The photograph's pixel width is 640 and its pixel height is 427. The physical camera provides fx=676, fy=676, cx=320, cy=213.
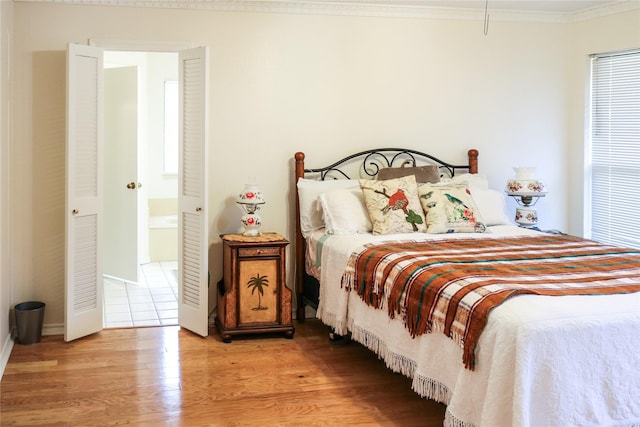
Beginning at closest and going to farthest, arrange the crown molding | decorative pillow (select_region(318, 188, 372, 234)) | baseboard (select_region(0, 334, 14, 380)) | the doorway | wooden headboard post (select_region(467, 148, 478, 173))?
baseboard (select_region(0, 334, 14, 380)) < decorative pillow (select_region(318, 188, 372, 234)) < the crown molding < wooden headboard post (select_region(467, 148, 478, 173)) < the doorway

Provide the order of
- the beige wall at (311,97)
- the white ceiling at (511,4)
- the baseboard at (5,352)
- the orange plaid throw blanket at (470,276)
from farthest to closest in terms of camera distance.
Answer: the white ceiling at (511,4)
the beige wall at (311,97)
the baseboard at (5,352)
the orange plaid throw blanket at (470,276)

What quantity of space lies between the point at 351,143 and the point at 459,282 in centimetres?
239

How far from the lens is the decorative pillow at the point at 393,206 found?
175 inches


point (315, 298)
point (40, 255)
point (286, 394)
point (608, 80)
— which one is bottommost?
point (286, 394)

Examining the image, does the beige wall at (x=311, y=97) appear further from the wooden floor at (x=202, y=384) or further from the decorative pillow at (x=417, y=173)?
the wooden floor at (x=202, y=384)

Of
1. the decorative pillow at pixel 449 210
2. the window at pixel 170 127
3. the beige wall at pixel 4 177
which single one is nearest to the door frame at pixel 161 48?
the beige wall at pixel 4 177

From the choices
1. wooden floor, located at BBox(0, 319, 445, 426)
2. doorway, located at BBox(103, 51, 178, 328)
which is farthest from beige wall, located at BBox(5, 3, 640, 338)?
doorway, located at BBox(103, 51, 178, 328)

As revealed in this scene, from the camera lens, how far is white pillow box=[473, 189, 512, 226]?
491 cm

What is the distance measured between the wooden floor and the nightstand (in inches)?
4.3

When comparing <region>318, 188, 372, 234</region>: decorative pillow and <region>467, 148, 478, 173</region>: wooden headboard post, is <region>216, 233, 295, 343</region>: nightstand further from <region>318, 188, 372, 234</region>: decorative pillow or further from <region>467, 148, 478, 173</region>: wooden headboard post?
<region>467, 148, 478, 173</region>: wooden headboard post

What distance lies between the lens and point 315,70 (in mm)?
5105

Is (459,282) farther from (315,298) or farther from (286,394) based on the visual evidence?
(315,298)

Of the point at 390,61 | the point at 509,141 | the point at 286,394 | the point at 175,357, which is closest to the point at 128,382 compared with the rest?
the point at 175,357

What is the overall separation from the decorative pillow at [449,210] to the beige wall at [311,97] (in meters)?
0.80
